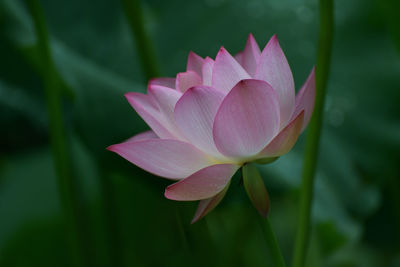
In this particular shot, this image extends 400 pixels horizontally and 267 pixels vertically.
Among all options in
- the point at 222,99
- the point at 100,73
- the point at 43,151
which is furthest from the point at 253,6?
the point at 43,151

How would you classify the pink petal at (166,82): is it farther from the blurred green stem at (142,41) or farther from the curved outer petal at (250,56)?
the blurred green stem at (142,41)

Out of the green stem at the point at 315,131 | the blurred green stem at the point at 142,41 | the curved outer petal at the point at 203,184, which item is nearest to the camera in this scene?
the curved outer petal at the point at 203,184

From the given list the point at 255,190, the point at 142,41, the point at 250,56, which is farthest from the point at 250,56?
the point at 142,41

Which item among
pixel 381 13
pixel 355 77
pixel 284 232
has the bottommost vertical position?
pixel 284 232

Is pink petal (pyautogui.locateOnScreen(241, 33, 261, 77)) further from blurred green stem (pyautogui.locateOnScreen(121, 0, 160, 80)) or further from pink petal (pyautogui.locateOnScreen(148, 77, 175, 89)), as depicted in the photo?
blurred green stem (pyautogui.locateOnScreen(121, 0, 160, 80))

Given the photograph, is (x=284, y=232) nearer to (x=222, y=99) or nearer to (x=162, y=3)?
(x=162, y=3)

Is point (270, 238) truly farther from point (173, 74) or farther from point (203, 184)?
point (173, 74)

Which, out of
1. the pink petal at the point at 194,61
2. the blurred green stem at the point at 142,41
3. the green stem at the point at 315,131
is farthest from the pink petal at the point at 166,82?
the blurred green stem at the point at 142,41

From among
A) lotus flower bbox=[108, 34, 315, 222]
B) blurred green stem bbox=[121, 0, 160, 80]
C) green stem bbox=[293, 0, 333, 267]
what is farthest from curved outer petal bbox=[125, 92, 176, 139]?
blurred green stem bbox=[121, 0, 160, 80]
